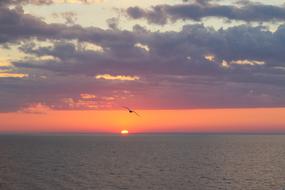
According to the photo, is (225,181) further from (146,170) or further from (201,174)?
(146,170)

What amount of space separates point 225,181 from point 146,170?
96.9ft

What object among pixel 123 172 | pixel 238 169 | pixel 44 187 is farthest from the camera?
pixel 238 169

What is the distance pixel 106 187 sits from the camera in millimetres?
88125

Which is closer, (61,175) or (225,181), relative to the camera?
(225,181)

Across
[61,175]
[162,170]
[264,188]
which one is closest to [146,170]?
[162,170]

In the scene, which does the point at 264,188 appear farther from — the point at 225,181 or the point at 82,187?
the point at 82,187

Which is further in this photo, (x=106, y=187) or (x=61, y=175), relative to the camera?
(x=61, y=175)

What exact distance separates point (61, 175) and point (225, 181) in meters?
41.0

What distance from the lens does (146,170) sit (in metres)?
121

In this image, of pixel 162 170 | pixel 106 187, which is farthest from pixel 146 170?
pixel 106 187

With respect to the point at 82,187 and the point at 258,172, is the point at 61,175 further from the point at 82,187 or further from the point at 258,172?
the point at 258,172

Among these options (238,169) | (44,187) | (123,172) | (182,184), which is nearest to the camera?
(44,187)

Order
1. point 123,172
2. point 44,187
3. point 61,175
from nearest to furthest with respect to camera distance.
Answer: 1. point 44,187
2. point 61,175
3. point 123,172

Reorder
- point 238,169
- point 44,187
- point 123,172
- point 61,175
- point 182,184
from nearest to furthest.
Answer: point 44,187
point 182,184
point 61,175
point 123,172
point 238,169
